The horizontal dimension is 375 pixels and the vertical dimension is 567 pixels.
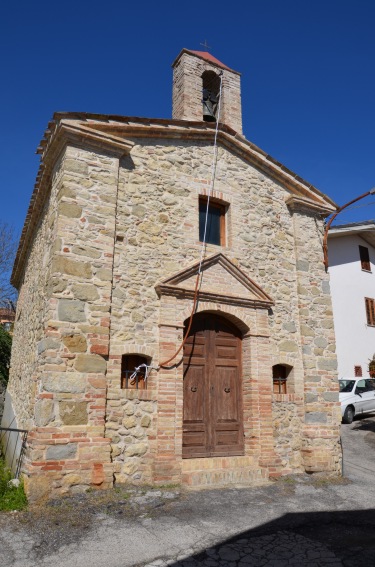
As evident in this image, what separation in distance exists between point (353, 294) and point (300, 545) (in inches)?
593

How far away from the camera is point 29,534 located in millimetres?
4777

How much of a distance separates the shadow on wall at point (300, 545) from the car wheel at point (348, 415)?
8435 millimetres

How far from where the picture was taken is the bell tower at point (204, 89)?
9.21m

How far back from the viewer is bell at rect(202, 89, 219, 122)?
974cm

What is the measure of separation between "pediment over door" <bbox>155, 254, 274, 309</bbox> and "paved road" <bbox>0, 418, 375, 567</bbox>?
311cm

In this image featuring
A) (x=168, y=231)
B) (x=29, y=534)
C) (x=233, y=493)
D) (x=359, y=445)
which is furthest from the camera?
(x=359, y=445)

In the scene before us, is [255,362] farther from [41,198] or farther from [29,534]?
[41,198]

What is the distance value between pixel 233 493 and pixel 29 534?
3.02 metres

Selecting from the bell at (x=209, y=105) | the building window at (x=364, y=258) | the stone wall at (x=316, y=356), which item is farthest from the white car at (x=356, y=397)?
the bell at (x=209, y=105)

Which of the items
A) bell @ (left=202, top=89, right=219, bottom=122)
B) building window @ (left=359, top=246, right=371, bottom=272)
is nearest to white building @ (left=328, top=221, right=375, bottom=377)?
building window @ (left=359, top=246, right=371, bottom=272)

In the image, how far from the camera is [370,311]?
1878 centimetres

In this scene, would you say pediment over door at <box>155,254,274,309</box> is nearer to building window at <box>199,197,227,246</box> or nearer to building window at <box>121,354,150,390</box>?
building window at <box>199,197,227,246</box>

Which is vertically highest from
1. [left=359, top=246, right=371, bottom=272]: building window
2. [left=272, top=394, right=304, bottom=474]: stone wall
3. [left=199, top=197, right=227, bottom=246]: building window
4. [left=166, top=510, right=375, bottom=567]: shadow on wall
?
[left=359, top=246, right=371, bottom=272]: building window

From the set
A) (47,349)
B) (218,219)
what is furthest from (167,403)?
(218,219)
